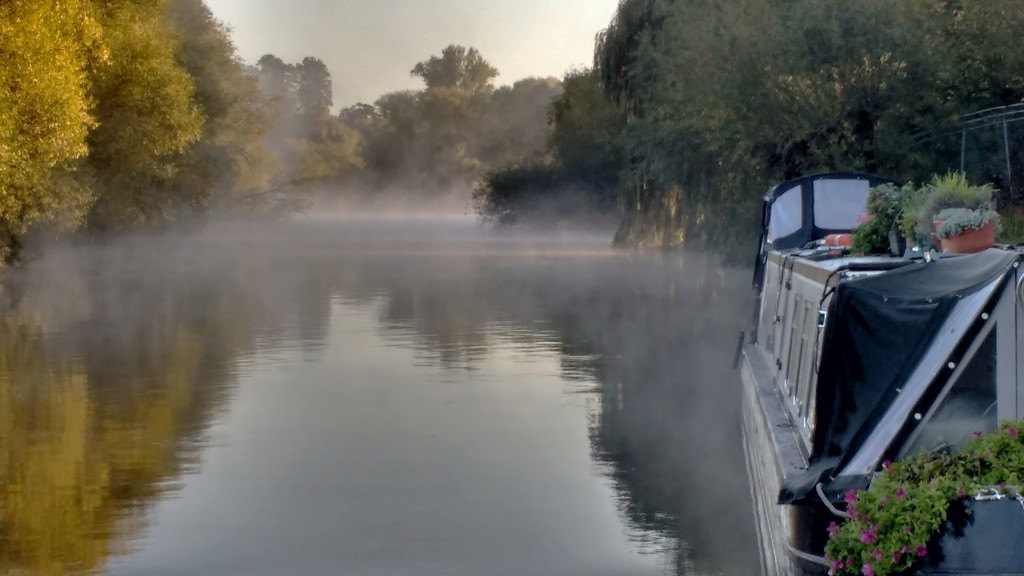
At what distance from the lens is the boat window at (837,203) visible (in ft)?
50.8

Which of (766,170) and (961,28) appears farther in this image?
(766,170)

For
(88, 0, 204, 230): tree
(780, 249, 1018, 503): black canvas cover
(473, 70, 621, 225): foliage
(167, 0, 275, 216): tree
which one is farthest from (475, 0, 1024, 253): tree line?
(473, 70, 621, 225): foliage

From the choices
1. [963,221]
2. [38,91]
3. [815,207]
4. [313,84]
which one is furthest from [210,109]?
[313,84]

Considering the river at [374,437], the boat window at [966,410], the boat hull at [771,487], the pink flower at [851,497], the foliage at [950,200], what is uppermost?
the foliage at [950,200]

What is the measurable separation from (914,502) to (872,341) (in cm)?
113

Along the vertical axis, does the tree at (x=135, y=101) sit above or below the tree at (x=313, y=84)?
below

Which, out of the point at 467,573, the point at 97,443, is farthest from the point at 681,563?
the point at 97,443

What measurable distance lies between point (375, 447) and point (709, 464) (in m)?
2.51

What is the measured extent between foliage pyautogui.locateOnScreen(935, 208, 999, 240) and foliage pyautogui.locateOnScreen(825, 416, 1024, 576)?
1.76 meters

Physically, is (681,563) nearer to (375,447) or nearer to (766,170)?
(375,447)

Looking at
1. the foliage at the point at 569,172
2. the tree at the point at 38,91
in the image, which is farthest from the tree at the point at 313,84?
the tree at the point at 38,91

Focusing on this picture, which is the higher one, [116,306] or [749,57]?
[749,57]

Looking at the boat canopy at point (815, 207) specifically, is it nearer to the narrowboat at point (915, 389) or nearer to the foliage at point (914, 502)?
the narrowboat at point (915, 389)

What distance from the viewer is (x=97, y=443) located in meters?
11.5
